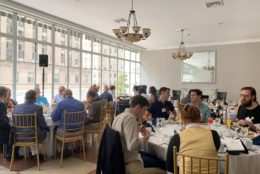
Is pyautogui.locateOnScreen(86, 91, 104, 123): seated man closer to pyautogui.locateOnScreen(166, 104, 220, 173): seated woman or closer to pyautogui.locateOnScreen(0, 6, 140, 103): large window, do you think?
pyautogui.locateOnScreen(0, 6, 140, 103): large window

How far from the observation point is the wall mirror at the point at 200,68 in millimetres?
10320

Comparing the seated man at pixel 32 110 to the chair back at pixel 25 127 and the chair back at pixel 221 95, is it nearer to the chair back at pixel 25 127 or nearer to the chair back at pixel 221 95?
the chair back at pixel 25 127

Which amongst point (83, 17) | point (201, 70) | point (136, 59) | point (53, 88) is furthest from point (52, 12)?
point (201, 70)

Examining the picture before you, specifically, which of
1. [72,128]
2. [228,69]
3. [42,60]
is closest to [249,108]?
[72,128]

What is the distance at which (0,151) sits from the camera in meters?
4.18

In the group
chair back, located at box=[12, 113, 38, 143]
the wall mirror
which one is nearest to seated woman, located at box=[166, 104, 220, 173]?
chair back, located at box=[12, 113, 38, 143]

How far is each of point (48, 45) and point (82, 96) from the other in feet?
7.41

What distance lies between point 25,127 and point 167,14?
4543mm

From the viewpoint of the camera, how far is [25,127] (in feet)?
11.5

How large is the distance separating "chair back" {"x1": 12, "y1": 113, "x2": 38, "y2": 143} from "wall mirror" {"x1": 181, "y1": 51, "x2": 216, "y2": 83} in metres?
8.64

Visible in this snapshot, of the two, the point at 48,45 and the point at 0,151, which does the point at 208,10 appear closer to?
the point at 48,45

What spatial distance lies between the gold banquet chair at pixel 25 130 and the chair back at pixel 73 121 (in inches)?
19.8

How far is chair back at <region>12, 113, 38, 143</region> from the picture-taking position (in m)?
3.51

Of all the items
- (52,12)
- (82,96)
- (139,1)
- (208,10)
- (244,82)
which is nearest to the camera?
(139,1)
